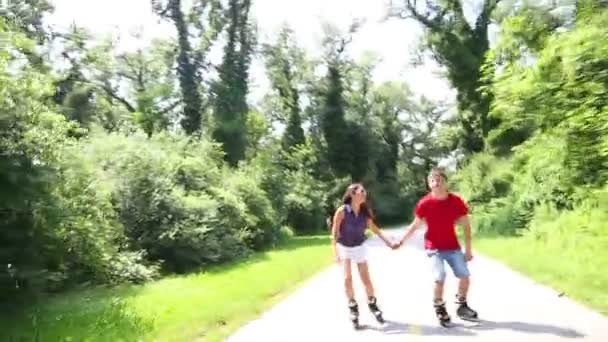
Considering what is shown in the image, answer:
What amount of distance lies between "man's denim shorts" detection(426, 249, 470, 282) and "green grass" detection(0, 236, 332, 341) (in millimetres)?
3028

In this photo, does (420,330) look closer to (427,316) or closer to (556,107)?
(427,316)

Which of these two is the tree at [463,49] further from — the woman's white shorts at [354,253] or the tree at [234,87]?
the woman's white shorts at [354,253]

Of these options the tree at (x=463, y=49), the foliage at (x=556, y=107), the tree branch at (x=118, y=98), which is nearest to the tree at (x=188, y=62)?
the tree branch at (x=118, y=98)

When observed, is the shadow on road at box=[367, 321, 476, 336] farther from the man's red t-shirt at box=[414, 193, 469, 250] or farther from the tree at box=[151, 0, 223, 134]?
the tree at box=[151, 0, 223, 134]

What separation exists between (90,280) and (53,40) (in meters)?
34.1

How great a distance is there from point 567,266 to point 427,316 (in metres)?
5.97

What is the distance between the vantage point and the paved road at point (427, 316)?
855 centimetres

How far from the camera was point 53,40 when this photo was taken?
46.5 meters

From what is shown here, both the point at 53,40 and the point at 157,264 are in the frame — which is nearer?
the point at 157,264

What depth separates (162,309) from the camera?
11844 millimetres

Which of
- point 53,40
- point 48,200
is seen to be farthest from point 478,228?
point 53,40

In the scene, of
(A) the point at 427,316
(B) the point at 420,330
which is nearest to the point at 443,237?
(B) the point at 420,330

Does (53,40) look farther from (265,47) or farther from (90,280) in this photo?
(90,280)

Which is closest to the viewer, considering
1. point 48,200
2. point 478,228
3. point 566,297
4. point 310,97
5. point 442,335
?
point 442,335
